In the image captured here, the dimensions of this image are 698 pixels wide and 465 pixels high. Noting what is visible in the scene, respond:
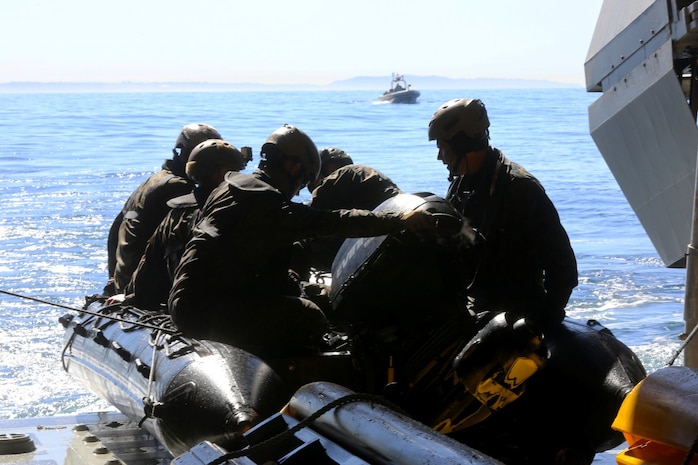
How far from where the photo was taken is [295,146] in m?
5.52

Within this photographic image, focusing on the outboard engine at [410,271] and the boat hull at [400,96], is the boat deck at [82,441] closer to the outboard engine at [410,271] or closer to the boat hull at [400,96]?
the outboard engine at [410,271]

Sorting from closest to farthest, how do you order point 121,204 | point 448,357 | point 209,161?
point 448,357, point 209,161, point 121,204

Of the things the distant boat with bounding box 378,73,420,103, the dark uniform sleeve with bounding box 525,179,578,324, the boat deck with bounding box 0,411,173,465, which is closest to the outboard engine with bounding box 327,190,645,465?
the dark uniform sleeve with bounding box 525,179,578,324

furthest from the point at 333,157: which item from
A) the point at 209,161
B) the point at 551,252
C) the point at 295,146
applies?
the point at 551,252

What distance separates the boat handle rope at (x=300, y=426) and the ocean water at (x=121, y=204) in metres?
5.66

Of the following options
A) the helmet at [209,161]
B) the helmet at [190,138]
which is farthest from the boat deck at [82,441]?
the helmet at [190,138]

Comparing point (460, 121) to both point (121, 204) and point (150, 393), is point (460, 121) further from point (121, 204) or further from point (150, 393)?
point (121, 204)

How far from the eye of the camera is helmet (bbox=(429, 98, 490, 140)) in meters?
5.23

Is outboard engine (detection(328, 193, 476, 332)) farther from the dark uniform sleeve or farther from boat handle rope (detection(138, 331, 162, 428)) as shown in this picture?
boat handle rope (detection(138, 331, 162, 428))

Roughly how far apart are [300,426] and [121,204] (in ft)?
55.9

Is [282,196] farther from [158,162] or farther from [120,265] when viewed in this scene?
[158,162]

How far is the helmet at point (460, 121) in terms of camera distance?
5234 millimetres

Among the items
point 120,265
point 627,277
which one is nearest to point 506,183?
point 120,265

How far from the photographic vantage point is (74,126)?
4294 cm
